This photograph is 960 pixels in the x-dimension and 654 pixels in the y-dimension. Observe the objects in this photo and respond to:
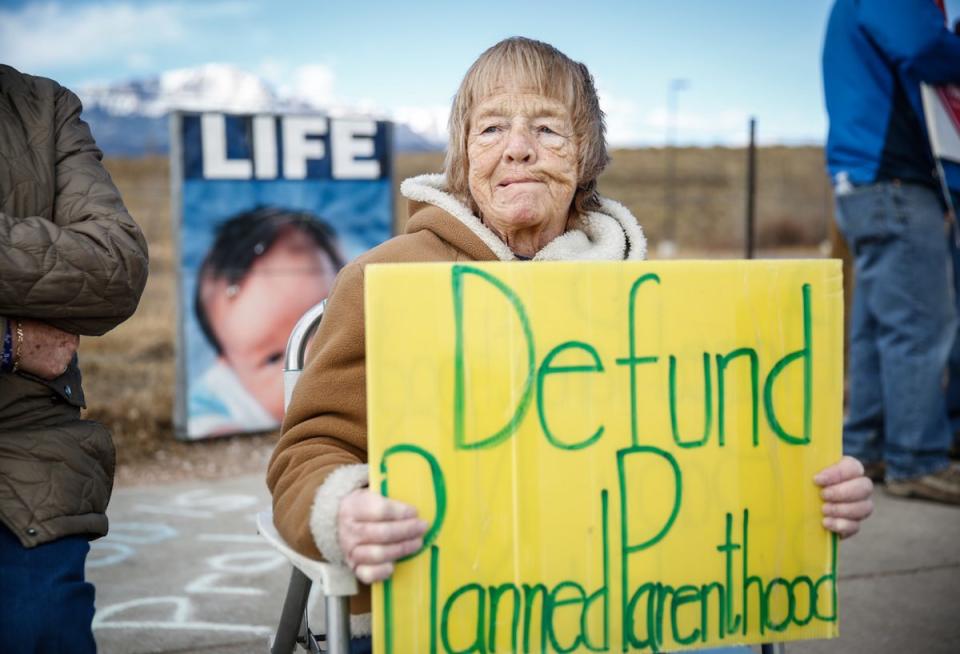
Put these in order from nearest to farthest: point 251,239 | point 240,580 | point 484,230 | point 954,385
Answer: point 484,230
point 240,580
point 954,385
point 251,239

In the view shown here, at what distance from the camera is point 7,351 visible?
1.67 meters

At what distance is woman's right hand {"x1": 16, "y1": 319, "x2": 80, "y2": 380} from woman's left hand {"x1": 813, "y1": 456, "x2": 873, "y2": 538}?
1.30 m

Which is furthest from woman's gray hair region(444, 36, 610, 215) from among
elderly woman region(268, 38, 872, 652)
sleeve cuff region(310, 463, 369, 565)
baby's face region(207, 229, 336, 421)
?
baby's face region(207, 229, 336, 421)

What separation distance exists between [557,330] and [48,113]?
1117 millimetres

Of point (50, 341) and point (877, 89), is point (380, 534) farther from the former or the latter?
point (877, 89)

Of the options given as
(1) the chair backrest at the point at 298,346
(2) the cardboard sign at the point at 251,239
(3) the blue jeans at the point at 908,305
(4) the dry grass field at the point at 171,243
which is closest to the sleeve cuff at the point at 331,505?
(1) the chair backrest at the point at 298,346

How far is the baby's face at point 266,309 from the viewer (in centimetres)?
530

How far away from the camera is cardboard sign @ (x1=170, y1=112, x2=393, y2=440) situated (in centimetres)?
518

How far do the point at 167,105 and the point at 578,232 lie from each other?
448cm

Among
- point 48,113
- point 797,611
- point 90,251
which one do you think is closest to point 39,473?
point 90,251

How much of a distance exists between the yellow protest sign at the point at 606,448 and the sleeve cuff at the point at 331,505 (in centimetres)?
12

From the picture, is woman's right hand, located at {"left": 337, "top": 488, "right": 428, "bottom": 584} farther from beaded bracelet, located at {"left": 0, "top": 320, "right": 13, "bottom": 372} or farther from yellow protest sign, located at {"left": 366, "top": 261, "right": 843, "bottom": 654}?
beaded bracelet, located at {"left": 0, "top": 320, "right": 13, "bottom": 372}

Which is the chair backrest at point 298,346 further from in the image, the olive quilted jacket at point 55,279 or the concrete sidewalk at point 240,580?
the concrete sidewalk at point 240,580

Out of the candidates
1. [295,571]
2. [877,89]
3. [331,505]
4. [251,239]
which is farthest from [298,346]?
[251,239]
